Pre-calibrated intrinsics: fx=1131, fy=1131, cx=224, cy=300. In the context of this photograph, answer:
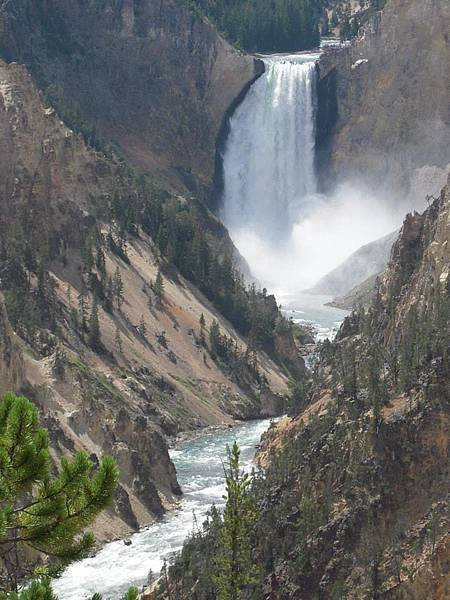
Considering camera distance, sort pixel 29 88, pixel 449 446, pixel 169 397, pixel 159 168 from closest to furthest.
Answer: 1. pixel 449 446
2. pixel 169 397
3. pixel 29 88
4. pixel 159 168

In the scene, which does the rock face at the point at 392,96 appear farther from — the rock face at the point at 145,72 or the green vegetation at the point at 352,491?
the green vegetation at the point at 352,491

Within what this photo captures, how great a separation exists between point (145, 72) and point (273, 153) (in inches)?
748

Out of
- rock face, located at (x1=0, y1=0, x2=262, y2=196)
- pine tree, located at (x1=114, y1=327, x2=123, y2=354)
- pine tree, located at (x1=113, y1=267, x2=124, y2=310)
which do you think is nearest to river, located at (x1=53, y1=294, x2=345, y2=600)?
pine tree, located at (x1=114, y1=327, x2=123, y2=354)

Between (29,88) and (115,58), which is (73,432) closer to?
(29,88)

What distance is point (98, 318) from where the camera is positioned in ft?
261

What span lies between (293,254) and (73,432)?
8542 cm

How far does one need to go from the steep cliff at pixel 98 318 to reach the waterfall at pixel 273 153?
1710 inches

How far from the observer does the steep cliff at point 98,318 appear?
195ft

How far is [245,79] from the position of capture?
14225cm

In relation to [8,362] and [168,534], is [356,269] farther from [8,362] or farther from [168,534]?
[168,534]

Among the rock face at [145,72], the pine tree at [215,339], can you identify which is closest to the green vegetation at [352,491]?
the pine tree at [215,339]

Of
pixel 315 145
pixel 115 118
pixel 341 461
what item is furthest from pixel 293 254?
pixel 341 461

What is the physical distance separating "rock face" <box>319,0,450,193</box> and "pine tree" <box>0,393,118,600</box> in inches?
4605

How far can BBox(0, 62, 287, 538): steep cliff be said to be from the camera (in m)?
59.3
